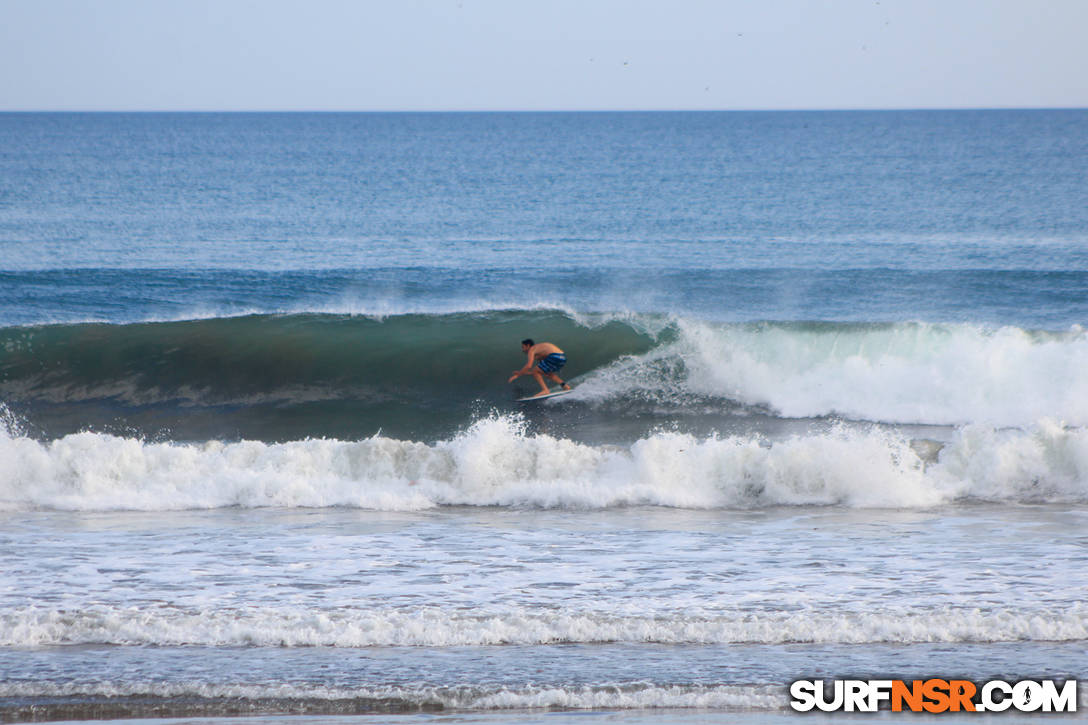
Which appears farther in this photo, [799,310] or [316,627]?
[799,310]

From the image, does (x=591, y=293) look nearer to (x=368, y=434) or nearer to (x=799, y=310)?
(x=799, y=310)

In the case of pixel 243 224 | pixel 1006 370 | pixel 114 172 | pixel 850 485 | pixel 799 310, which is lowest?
pixel 850 485

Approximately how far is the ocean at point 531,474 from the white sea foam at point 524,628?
3 centimetres

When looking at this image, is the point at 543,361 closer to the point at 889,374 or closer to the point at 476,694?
the point at 889,374

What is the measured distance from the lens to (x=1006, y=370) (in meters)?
15.7

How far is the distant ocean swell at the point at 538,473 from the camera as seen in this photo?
10.8 m

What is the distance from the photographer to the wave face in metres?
15.0

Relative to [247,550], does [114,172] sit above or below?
above

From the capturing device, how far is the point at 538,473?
449 inches

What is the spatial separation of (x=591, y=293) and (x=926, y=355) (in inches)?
467

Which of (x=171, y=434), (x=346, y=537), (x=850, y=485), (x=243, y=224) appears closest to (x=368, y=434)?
(x=171, y=434)

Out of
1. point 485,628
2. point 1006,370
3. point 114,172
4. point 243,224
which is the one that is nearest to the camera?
point 485,628

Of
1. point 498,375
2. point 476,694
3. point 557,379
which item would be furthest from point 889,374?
point 476,694

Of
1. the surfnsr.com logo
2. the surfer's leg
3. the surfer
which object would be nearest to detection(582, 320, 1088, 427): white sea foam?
the surfer's leg
